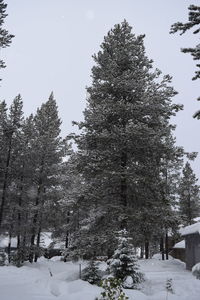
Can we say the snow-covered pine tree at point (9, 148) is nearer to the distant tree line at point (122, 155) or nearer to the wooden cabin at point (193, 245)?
the distant tree line at point (122, 155)

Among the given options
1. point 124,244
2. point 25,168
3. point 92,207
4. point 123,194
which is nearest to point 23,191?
point 25,168

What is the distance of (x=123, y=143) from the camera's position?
14.5 meters

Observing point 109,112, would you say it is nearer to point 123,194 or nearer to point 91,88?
point 91,88

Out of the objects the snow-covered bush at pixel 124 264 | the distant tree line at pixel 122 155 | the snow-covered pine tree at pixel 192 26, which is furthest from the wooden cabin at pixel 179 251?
the snow-covered pine tree at pixel 192 26

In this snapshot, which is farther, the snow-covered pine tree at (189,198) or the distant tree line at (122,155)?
the snow-covered pine tree at (189,198)

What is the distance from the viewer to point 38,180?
90.9 feet

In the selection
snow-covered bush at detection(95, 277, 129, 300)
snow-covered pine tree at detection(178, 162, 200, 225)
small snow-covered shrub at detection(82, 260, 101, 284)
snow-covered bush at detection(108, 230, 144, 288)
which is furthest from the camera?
Answer: snow-covered pine tree at detection(178, 162, 200, 225)

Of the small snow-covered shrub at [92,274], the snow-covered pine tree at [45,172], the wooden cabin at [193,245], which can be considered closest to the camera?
the small snow-covered shrub at [92,274]

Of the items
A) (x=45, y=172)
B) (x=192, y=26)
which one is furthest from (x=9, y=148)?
(x=192, y=26)

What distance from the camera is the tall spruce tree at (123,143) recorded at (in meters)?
14.1

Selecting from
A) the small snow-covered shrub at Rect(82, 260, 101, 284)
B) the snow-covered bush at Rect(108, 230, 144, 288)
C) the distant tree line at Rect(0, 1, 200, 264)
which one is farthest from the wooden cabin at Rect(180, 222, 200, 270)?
the snow-covered bush at Rect(108, 230, 144, 288)

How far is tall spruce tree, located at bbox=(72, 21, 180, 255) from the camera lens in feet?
46.3

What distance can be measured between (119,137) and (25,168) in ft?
54.7

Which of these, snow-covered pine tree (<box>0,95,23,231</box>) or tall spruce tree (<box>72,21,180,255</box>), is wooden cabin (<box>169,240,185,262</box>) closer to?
snow-covered pine tree (<box>0,95,23,231</box>)
